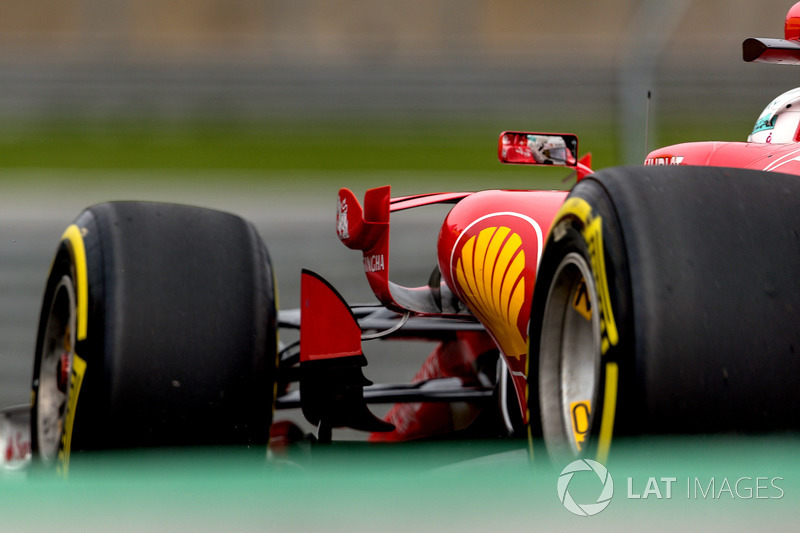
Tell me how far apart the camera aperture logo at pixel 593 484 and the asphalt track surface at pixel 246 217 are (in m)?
3.21

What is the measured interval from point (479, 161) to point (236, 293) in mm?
5814

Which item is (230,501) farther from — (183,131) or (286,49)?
(286,49)

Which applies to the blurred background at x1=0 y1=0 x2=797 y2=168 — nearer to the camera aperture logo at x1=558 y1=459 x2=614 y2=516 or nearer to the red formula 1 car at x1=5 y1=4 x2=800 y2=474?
the red formula 1 car at x1=5 y1=4 x2=800 y2=474

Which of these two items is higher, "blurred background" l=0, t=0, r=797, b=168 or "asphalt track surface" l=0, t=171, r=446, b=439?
"blurred background" l=0, t=0, r=797, b=168

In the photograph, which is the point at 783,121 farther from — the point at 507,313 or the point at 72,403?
the point at 72,403

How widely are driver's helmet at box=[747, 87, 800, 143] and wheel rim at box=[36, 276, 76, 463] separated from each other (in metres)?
1.53

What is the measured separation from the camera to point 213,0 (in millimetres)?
9898

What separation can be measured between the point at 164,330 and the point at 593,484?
99 centimetres

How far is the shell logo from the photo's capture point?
1839mm

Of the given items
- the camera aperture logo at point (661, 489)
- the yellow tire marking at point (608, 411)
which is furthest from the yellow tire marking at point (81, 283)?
the camera aperture logo at point (661, 489)

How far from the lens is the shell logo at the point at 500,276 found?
6.03 ft

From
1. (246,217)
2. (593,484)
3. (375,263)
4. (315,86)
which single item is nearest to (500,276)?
(375,263)

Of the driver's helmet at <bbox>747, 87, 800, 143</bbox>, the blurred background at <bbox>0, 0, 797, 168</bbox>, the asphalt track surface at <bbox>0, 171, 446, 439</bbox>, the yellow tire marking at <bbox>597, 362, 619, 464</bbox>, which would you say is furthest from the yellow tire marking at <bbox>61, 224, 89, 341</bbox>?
the blurred background at <bbox>0, 0, 797, 168</bbox>

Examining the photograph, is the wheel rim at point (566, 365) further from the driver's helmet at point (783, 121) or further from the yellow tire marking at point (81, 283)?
the driver's helmet at point (783, 121)
